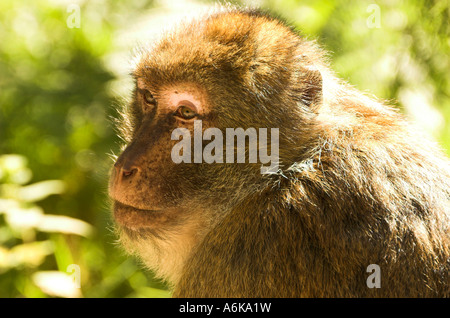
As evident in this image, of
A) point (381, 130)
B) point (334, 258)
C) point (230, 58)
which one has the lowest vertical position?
point (334, 258)

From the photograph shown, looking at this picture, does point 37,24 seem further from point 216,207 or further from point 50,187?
point 216,207

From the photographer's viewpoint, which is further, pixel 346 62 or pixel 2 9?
pixel 2 9

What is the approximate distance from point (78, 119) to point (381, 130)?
10.2 feet

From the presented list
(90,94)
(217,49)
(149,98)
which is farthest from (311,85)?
(90,94)

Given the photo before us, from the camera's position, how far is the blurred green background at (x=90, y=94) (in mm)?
4484

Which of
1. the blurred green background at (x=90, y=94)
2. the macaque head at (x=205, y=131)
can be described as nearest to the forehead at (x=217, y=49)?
the macaque head at (x=205, y=131)

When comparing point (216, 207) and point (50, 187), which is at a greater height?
point (50, 187)

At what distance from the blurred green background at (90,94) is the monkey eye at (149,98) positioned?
124 cm

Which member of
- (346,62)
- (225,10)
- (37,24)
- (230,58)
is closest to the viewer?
(230,58)

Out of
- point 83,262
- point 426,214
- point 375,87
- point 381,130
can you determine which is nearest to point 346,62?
point 375,87

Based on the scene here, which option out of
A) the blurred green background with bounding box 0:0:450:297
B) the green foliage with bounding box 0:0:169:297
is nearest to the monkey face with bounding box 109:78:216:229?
the blurred green background with bounding box 0:0:450:297

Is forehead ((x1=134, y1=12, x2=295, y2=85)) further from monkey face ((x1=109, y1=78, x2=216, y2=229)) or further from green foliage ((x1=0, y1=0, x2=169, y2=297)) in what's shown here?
green foliage ((x1=0, y1=0, x2=169, y2=297))

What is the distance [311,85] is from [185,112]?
0.65m

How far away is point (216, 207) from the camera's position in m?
2.80
